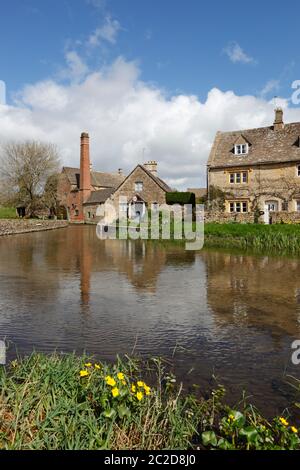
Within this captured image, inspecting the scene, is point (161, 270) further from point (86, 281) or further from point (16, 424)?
point (16, 424)

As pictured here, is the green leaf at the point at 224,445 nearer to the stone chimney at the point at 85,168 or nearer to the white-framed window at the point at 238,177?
the white-framed window at the point at 238,177

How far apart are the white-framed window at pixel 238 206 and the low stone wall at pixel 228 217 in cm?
176

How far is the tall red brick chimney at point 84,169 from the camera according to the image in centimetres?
6038

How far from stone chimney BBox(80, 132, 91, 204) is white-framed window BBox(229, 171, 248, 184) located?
29.5 m

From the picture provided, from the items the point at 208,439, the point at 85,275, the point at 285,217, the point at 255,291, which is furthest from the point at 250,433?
the point at 285,217

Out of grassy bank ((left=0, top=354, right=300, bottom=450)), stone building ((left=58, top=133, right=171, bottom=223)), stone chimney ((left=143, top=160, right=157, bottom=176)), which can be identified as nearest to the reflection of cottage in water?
grassy bank ((left=0, top=354, right=300, bottom=450))

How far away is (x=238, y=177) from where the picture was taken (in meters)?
38.0

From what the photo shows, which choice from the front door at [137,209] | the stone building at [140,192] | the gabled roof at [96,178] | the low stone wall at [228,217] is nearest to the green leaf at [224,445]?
the low stone wall at [228,217]

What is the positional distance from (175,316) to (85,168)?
179 feet

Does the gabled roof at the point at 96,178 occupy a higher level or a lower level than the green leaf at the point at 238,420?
higher

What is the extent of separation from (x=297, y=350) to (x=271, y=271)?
908cm

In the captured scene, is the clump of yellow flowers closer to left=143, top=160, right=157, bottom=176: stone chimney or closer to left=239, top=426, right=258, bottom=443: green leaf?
left=239, top=426, right=258, bottom=443: green leaf

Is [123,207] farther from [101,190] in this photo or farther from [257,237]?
[257,237]
